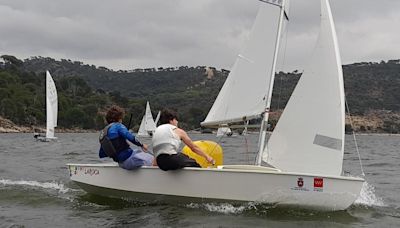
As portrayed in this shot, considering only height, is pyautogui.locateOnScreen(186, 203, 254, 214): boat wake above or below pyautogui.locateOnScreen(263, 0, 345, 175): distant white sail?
below

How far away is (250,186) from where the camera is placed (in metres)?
7.70

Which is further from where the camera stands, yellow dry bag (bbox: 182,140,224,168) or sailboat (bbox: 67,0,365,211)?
yellow dry bag (bbox: 182,140,224,168)

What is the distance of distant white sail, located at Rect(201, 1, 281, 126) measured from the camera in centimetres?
873

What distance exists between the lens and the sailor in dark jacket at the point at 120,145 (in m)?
8.39

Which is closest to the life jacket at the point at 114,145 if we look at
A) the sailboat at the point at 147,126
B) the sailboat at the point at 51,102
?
the sailboat at the point at 51,102

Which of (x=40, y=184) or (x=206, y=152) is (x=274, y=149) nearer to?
(x=206, y=152)

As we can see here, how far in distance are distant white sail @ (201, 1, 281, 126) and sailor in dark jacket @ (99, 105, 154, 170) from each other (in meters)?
1.30

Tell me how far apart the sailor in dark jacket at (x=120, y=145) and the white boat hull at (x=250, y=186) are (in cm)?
18

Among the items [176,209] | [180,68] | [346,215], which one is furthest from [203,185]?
[180,68]

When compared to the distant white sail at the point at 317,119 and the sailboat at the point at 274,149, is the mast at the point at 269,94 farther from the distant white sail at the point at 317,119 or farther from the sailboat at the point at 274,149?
the distant white sail at the point at 317,119

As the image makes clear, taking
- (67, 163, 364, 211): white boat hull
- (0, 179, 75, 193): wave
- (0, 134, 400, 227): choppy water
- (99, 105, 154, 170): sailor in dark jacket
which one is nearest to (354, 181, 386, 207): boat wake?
(0, 134, 400, 227): choppy water

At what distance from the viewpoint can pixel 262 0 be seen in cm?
898

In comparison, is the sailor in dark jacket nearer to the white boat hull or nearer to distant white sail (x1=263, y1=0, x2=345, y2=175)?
the white boat hull

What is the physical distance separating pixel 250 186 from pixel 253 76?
6.49ft
